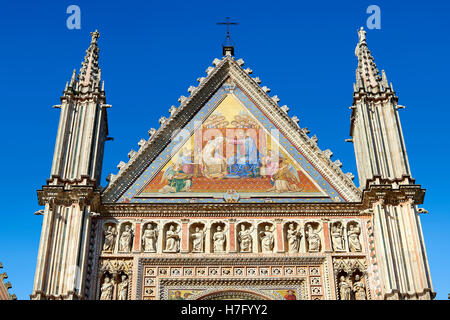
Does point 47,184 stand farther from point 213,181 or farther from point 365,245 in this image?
point 365,245

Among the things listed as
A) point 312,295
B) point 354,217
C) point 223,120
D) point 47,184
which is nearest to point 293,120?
point 223,120

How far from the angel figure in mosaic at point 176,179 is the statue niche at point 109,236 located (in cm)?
139

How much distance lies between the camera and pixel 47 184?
14539 mm

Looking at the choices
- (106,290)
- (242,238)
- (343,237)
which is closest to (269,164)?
(242,238)

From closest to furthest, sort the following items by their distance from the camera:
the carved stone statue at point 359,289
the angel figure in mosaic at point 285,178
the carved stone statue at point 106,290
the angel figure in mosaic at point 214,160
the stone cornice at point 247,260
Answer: the carved stone statue at point 106,290 → the carved stone statue at point 359,289 → the stone cornice at point 247,260 → the angel figure in mosaic at point 285,178 → the angel figure in mosaic at point 214,160

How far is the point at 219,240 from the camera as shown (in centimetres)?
1452

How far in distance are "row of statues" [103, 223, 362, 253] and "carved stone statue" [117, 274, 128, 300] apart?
669mm

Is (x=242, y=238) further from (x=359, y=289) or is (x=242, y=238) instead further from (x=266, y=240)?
(x=359, y=289)

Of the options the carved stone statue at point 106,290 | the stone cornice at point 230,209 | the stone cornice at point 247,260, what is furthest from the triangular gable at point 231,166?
the carved stone statue at point 106,290

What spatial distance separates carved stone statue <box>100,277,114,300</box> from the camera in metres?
13.7

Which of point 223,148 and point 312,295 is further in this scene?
point 223,148

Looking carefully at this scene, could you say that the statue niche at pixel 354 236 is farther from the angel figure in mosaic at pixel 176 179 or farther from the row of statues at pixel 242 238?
the angel figure in mosaic at pixel 176 179

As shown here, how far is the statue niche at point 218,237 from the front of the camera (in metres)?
14.4

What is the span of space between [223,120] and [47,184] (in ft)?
14.8
